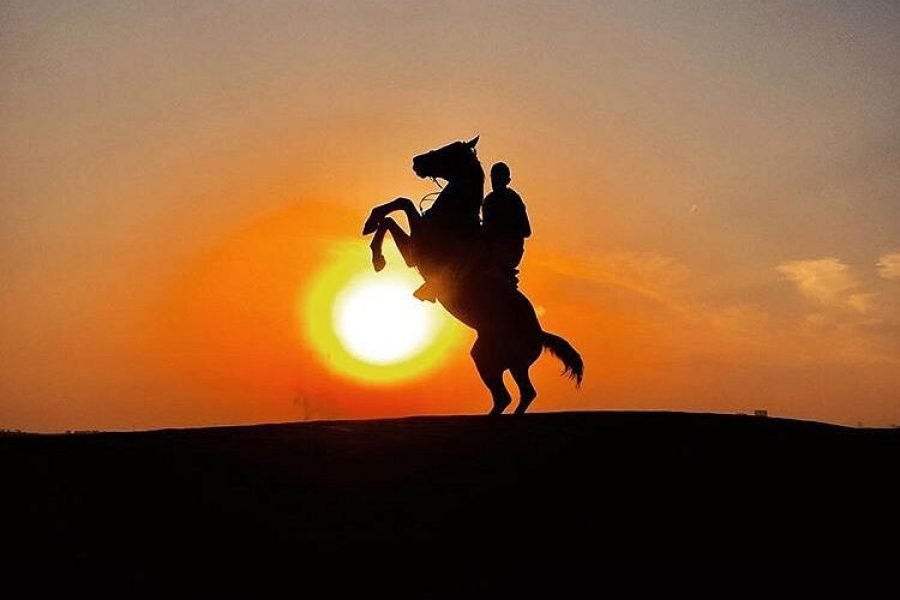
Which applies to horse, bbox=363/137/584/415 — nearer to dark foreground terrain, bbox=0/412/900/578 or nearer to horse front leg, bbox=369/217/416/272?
horse front leg, bbox=369/217/416/272

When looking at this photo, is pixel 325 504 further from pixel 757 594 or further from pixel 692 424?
pixel 692 424

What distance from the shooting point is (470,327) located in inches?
645

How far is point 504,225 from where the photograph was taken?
16.3 metres

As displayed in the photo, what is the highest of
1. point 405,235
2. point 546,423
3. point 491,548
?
point 405,235

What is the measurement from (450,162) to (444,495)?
21.9 ft

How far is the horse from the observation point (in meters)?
16.1

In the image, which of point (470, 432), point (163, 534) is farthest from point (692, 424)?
point (163, 534)

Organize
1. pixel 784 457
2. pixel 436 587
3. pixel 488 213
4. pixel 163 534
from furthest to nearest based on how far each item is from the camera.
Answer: pixel 488 213 < pixel 784 457 < pixel 163 534 < pixel 436 587

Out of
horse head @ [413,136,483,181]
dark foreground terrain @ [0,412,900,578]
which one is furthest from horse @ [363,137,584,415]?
dark foreground terrain @ [0,412,900,578]

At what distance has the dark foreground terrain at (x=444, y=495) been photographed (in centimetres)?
985

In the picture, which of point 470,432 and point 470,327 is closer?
point 470,432

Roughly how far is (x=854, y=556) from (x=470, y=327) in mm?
7174

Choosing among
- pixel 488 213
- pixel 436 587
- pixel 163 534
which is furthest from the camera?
pixel 488 213

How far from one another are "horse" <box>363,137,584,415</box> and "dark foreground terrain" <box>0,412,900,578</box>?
9.42 feet
